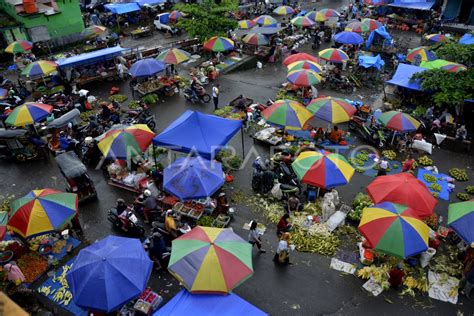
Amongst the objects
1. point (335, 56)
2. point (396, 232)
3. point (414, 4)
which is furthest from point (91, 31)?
point (414, 4)

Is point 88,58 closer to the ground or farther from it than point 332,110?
farther from it

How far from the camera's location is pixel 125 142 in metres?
13.1

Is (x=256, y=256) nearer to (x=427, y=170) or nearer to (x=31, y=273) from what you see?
(x=31, y=273)

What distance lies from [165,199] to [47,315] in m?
5.16

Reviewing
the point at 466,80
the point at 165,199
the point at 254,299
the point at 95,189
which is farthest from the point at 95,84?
the point at 466,80

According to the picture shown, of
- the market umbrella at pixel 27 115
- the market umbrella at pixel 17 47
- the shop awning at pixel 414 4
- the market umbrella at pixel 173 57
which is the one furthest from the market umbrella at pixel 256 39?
the shop awning at pixel 414 4

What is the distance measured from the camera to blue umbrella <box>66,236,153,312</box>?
779 centimetres

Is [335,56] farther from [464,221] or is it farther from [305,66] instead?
[464,221]

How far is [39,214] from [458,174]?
1618cm

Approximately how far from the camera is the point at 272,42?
90.3ft

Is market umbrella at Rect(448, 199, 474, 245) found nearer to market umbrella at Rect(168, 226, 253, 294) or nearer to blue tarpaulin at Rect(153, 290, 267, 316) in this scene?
market umbrella at Rect(168, 226, 253, 294)

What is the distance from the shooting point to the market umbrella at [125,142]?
1298 centimetres

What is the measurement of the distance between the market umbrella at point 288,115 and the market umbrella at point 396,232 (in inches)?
240

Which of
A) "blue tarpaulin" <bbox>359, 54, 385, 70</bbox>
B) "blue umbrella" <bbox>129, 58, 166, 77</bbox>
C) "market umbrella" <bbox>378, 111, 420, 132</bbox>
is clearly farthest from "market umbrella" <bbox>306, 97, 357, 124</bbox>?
"blue umbrella" <bbox>129, 58, 166, 77</bbox>
